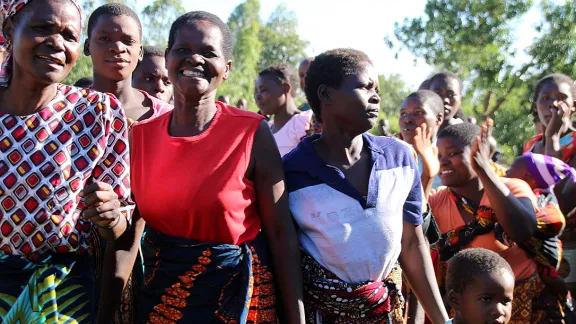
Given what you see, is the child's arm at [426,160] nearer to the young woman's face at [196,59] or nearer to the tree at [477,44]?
the young woman's face at [196,59]

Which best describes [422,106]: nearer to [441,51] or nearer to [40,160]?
[40,160]

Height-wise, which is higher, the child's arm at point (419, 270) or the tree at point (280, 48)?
the tree at point (280, 48)

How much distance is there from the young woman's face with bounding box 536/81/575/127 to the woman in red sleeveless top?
4405 mm

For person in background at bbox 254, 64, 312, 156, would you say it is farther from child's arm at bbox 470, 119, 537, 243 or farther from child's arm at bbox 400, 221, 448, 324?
child's arm at bbox 400, 221, 448, 324

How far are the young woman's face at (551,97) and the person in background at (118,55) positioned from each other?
400 cm

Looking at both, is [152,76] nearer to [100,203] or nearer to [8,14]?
[8,14]

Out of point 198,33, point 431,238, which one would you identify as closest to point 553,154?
point 431,238

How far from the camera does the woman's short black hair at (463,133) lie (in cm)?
461

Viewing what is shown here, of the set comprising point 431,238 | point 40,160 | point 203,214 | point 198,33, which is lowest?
point 431,238

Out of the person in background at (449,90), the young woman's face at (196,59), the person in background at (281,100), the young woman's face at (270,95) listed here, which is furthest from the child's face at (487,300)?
the young woman's face at (270,95)

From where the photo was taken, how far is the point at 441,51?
778 inches

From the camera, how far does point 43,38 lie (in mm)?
2623

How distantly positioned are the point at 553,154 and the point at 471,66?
12.7 metres

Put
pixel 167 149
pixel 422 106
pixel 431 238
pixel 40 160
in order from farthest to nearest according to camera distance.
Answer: pixel 422 106 → pixel 431 238 → pixel 167 149 → pixel 40 160
